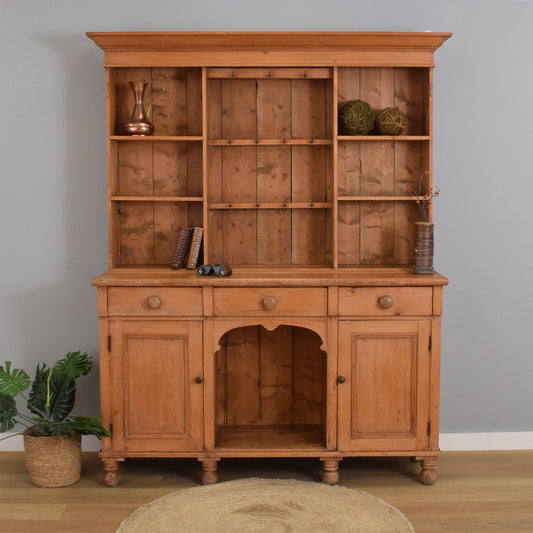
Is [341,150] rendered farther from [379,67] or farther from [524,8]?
[524,8]

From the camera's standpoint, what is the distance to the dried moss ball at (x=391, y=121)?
360cm

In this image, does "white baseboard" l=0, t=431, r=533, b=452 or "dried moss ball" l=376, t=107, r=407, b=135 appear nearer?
"dried moss ball" l=376, t=107, r=407, b=135

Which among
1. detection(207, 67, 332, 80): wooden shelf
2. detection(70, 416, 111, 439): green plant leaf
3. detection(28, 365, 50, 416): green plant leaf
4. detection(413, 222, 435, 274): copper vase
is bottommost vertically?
detection(70, 416, 111, 439): green plant leaf

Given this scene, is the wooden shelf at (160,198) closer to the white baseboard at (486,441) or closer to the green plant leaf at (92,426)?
the green plant leaf at (92,426)

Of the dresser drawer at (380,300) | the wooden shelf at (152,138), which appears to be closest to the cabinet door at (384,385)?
the dresser drawer at (380,300)

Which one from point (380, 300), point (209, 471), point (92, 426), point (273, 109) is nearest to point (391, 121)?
point (273, 109)

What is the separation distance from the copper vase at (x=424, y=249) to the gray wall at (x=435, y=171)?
355 mm

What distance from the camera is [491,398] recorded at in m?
3.94

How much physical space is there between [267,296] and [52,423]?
1202 mm

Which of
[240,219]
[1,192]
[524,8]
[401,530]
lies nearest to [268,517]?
[401,530]

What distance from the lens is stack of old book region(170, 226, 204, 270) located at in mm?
3639

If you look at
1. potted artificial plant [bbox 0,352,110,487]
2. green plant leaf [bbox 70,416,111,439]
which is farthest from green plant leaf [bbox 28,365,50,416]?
green plant leaf [bbox 70,416,111,439]

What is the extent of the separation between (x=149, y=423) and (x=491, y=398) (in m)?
1.90

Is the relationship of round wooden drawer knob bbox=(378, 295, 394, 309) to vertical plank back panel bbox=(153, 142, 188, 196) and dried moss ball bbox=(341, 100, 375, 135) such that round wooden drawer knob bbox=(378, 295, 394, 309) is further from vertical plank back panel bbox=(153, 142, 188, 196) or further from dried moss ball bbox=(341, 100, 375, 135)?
vertical plank back panel bbox=(153, 142, 188, 196)
